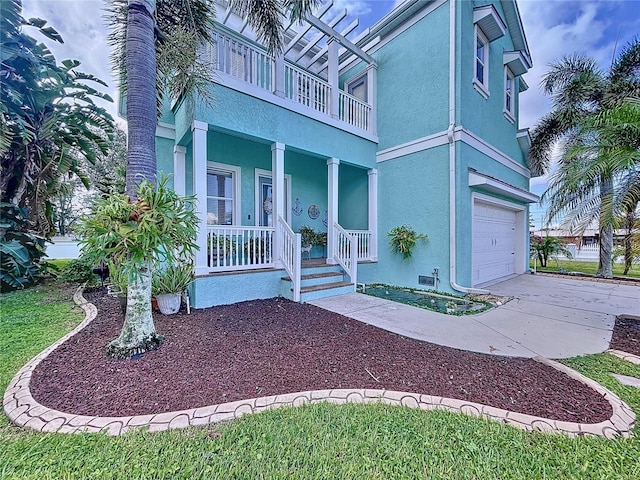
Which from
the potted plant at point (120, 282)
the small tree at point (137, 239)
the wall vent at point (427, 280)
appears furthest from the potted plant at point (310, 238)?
the small tree at point (137, 239)

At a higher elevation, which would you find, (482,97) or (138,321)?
(482,97)

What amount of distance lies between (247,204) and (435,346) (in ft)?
21.4

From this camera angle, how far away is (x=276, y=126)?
22.2 ft

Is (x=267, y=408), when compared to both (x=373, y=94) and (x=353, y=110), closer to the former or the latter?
(x=353, y=110)

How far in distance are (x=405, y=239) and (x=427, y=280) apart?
1.29 meters

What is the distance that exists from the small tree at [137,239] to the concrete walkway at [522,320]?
3442 mm

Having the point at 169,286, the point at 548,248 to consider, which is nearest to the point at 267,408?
the point at 169,286

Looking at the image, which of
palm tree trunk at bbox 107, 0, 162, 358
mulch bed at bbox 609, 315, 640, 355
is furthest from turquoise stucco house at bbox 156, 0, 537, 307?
mulch bed at bbox 609, 315, 640, 355

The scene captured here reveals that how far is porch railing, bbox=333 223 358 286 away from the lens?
779 cm

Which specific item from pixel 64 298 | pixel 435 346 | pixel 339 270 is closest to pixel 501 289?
pixel 339 270

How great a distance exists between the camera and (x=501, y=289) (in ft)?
26.9

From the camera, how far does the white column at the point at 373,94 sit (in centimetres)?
915

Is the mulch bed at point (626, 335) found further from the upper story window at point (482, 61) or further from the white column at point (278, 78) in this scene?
the white column at point (278, 78)

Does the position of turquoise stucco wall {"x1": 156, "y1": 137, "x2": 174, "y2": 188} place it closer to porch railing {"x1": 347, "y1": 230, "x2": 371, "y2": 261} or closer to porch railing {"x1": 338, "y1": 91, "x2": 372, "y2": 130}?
porch railing {"x1": 338, "y1": 91, "x2": 372, "y2": 130}
